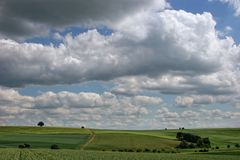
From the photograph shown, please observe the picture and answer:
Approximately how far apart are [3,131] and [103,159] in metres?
108

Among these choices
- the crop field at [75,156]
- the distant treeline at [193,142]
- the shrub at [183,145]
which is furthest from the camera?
the distant treeline at [193,142]

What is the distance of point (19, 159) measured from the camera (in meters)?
55.9

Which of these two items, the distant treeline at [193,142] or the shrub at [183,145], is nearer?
the shrub at [183,145]

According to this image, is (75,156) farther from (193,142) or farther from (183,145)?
(193,142)

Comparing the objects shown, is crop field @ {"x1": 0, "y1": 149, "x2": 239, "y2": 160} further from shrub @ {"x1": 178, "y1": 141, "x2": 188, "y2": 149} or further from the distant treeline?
the distant treeline

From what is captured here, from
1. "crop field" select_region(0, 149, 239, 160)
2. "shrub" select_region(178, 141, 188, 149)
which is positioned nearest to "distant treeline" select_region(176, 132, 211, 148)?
"shrub" select_region(178, 141, 188, 149)

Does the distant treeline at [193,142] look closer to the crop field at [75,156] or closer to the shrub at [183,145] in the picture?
the shrub at [183,145]

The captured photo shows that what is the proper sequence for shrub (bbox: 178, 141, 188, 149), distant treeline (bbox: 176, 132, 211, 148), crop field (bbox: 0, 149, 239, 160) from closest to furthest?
crop field (bbox: 0, 149, 239, 160)
shrub (bbox: 178, 141, 188, 149)
distant treeline (bbox: 176, 132, 211, 148)

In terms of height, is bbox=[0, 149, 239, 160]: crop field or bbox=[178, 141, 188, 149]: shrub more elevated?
bbox=[178, 141, 188, 149]: shrub

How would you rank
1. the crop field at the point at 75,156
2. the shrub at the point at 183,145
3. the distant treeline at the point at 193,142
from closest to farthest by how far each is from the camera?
1. the crop field at the point at 75,156
2. the shrub at the point at 183,145
3. the distant treeline at the point at 193,142

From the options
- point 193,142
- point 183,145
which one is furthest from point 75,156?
point 193,142

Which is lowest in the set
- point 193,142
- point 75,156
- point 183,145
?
point 75,156

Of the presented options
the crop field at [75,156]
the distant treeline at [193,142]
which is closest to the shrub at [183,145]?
the distant treeline at [193,142]

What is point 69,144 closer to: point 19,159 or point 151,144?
point 151,144
